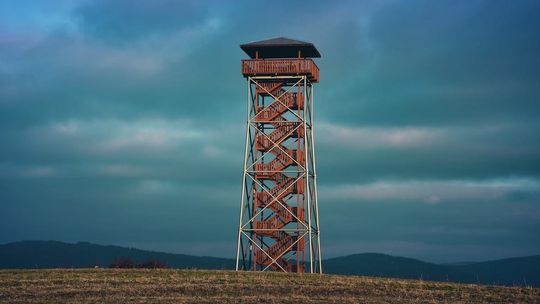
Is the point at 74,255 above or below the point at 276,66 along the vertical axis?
above

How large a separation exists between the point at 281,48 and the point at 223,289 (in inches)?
865

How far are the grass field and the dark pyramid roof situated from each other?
1659cm

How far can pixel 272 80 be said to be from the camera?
55562mm

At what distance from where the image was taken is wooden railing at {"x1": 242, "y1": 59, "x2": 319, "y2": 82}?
5462 centimetres

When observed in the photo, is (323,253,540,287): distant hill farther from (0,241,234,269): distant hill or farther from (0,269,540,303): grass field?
(0,269,540,303): grass field

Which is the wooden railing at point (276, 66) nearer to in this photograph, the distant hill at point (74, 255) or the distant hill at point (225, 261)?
the distant hill at point (225, 261)

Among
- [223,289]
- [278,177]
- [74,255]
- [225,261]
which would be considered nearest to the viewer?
[223,289]

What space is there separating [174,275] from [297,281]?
20.6 feet

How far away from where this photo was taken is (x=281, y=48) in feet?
181

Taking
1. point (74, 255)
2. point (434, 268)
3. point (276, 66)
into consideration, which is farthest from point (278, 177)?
point (74, 255)

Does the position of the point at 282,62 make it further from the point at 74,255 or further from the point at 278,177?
the point at 74,255

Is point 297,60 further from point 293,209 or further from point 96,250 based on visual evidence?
point 96,250

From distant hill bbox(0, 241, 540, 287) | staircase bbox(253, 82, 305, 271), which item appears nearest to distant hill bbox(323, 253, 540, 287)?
distant hill bbox(0, 241, 540, 287)

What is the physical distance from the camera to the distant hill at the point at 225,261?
536 ft
